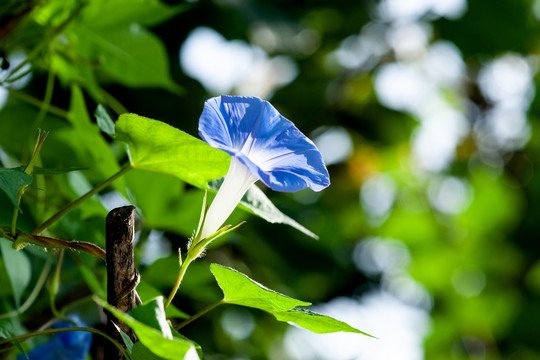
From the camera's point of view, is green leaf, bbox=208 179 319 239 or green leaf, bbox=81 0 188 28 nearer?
green leaf, bbox=208 179 319 239

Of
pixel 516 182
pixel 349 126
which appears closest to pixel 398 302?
pixel 349 126

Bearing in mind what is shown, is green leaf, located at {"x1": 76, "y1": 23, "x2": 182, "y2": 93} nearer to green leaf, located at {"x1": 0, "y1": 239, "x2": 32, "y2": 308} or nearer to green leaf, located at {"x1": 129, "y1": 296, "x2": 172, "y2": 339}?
green leaf, located at {"x1": 0, "y1": 239, "x2": 32, "y2": 308}

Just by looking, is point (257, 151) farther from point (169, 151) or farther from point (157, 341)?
point (157, 341)

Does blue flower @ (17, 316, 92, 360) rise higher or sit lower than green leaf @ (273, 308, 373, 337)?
lower

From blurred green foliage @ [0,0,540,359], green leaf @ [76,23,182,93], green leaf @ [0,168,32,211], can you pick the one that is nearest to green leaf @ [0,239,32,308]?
blurred green foliage @ [0,0,540,359]

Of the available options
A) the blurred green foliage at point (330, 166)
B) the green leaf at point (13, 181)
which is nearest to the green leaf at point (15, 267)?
the blurred green foliage at point (330, 166)

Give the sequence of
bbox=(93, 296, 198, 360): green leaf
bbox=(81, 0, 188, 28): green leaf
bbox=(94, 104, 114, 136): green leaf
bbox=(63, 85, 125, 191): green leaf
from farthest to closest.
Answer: bbox=(81, 0, 188, 28): green leaf
bbox=(63, 85, 125, 191): green leaf
bbox=(94, 104, 114, 136): green leaf
bbox=(93, 296, 198, 360): green leaf

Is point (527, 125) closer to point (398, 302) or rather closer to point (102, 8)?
point (398, 302)

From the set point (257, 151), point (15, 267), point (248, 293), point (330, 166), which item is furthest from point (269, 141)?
point (330, 166)
